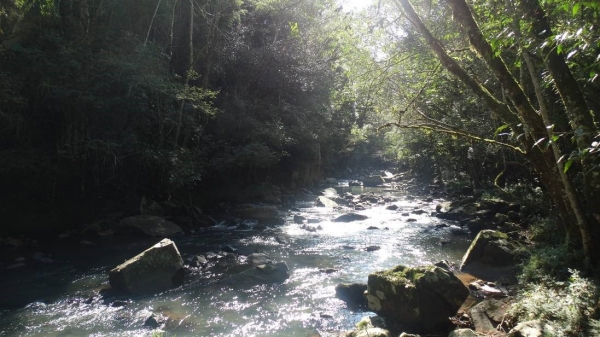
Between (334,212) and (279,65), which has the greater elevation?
(279,65)

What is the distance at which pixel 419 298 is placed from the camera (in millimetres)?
6637

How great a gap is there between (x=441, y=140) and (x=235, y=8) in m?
13.6

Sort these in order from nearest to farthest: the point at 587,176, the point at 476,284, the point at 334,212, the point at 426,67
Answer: the point at 587,176 < the point at 476,284 < the point at 426,67 < the point at 334,212

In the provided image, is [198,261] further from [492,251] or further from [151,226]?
[492,251]

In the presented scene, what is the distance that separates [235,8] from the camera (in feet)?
71.2

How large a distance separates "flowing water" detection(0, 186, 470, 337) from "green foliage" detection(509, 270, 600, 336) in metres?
2.91

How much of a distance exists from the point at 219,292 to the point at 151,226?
21.2 ft

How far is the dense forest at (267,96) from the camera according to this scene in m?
5.47

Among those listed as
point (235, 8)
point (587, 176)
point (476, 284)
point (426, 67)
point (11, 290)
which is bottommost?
point (11, 290)


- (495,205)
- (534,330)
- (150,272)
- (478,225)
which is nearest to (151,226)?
(150,272)

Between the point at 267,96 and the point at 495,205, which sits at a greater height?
the point at 267,96

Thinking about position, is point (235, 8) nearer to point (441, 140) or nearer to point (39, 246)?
point (441, 140)

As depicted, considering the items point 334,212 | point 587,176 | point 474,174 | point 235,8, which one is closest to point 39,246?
point 334,212

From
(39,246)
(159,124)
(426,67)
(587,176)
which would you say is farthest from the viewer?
(159,124)
